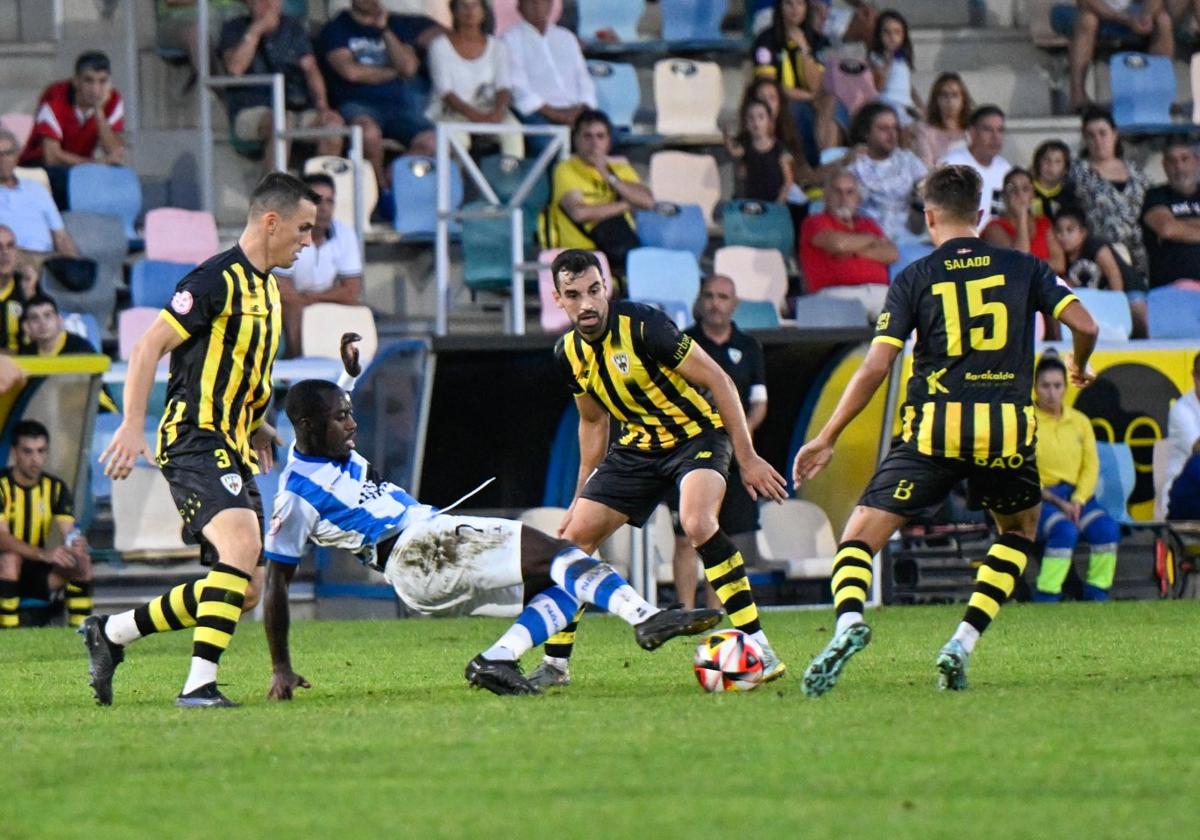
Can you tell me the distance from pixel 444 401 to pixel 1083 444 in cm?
424

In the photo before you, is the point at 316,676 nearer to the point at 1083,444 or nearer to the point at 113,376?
the point at 113,376

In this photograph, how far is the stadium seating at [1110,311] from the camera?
16.2 metres

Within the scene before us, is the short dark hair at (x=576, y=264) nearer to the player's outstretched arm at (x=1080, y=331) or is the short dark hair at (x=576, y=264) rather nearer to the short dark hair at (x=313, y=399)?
the short dark hair at (x=313, y=399)

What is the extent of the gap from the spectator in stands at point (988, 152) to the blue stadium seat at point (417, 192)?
395 centimetres

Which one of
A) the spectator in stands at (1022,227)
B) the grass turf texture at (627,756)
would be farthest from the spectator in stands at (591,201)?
the grass turf texture at (627,756)

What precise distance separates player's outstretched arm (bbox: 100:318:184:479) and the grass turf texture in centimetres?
87

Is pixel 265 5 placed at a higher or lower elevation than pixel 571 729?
higher

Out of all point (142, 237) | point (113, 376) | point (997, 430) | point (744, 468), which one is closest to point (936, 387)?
point (997, 430)

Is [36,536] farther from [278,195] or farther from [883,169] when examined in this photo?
[883,169]

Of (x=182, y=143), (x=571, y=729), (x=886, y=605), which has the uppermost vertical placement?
(x=182, y=143)

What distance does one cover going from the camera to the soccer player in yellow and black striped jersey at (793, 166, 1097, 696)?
7582mm

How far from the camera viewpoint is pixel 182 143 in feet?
56.9

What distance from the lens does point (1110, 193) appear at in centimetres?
1728

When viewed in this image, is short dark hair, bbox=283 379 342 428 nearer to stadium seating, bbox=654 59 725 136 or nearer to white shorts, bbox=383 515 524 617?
white shorts, bbox=383 515 524 617
